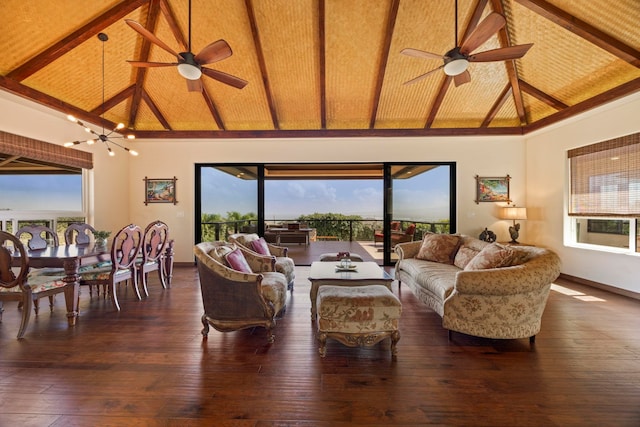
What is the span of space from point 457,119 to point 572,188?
2.45 metres

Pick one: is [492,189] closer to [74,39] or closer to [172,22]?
[172,22]

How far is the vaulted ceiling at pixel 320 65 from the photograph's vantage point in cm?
375

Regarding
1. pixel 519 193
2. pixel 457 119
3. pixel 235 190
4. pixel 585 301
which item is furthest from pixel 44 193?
pixel 519 193

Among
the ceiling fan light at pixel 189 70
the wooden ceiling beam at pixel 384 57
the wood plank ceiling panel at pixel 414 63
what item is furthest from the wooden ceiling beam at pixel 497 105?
the ceiling fan light at pixel 189 70

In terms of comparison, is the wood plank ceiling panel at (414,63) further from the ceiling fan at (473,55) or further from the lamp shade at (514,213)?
the lamp shade at (514,213)

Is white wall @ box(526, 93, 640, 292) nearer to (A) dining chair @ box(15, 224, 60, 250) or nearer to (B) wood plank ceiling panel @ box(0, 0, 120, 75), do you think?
(B) wood plank ceiling panel @ box(0, 0, 120, 75)

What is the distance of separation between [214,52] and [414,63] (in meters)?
3.47

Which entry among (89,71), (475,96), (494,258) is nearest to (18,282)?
(89,71)

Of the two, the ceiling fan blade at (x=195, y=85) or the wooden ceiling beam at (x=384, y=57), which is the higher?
the wooden ceiling beam at (x=384, y=57)

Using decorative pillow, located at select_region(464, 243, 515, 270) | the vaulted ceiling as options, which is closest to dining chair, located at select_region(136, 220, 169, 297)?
the vaulted ceiling

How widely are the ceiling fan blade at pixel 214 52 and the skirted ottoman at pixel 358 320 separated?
291 cm

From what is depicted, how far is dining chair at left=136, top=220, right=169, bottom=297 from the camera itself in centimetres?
405

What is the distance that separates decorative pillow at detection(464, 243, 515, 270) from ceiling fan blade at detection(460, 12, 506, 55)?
224cm

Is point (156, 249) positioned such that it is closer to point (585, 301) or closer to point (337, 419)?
point (337, 419)
